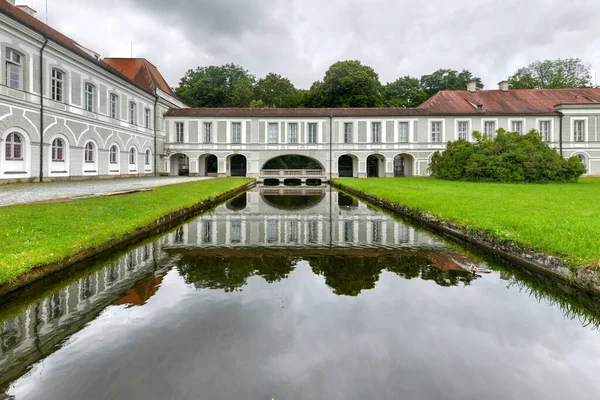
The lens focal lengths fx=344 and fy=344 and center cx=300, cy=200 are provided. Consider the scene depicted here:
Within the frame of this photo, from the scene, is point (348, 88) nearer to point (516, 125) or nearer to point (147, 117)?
point (516, 125)

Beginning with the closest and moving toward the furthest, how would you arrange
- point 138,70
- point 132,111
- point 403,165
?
1. point 132,111
2. point 138,70
3. point 403,165

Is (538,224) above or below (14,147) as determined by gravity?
below

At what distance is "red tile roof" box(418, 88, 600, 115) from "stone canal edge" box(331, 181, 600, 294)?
29.8 metres

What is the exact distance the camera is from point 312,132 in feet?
119

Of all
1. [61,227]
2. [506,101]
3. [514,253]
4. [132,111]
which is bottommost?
[514,253]

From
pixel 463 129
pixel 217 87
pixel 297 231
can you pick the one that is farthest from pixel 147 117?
pixel 463 129

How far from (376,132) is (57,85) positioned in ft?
89.8

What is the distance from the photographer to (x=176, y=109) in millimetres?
36406

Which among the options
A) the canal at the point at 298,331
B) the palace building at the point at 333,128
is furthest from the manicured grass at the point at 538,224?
the palace building at the point at 333,128

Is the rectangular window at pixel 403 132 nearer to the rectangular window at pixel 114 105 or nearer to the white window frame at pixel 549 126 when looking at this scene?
the white window frame at pixel 549 126

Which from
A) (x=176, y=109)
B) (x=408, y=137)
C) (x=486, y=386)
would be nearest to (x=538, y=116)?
(x=408, y=137)

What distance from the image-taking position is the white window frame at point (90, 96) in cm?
2395

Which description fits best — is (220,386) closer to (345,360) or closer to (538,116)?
(345,360)

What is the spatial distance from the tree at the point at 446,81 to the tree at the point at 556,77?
230 inches
